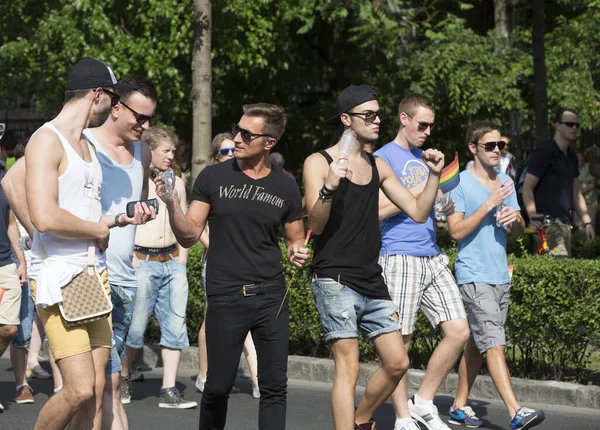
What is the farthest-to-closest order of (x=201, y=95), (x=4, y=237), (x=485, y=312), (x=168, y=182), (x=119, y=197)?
(x=201, y=95) < (x=4, y=237) < (x=485, y=312) < (x=119, y=197) < (x=168, y=182)

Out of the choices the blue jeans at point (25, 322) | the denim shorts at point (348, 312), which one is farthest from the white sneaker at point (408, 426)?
the blue jeans at point (25, 322)

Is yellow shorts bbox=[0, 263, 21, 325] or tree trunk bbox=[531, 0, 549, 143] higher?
tree trunk bbox=[531, 0, 549, 143]

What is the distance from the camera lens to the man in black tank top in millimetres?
6043

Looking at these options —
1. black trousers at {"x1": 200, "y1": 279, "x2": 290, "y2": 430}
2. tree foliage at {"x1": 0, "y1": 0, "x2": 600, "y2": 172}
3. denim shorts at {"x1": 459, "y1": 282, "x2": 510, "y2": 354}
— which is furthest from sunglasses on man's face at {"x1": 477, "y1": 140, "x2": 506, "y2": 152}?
tree foliage at {"x1": 0, "y1": 0, "x2": 600, "y2": 172}

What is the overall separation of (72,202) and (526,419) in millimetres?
3303

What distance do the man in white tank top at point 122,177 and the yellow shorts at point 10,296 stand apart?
83.6 inches

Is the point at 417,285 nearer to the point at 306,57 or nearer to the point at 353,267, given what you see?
the point at 353,267

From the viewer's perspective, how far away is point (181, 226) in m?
5.63

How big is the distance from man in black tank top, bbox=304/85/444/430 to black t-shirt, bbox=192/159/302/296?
0.24m

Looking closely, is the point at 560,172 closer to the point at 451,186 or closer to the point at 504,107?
the point at 451,186

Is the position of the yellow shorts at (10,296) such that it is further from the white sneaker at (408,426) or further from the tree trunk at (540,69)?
the tree trunk at (540,69)

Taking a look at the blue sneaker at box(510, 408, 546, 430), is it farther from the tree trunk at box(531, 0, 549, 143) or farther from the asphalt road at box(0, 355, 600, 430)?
the tree trunk at box(531, 0, 549, 143)

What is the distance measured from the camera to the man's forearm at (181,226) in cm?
550

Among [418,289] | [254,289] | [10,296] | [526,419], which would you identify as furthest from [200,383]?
[254,289]
